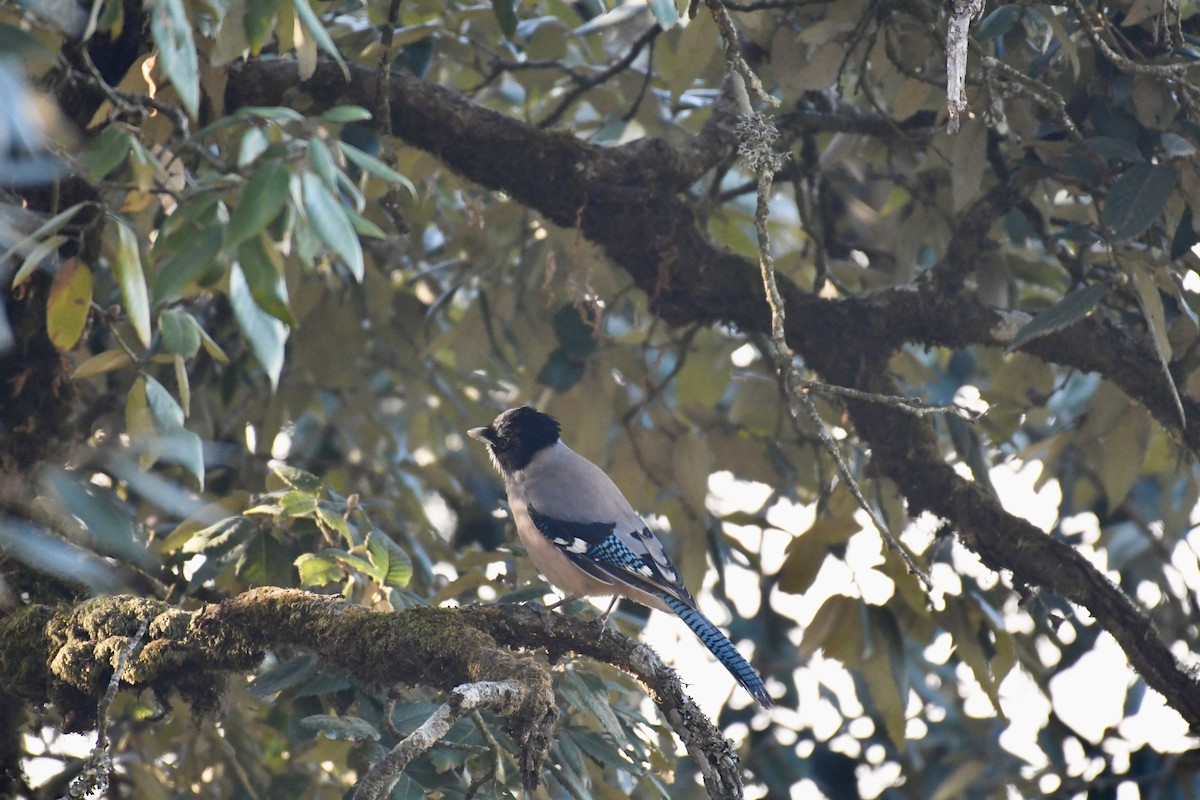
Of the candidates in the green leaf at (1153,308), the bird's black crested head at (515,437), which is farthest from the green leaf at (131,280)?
the bird's black crested head at (515,437)

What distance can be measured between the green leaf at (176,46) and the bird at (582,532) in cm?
242

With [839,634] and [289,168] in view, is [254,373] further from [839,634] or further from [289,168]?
[289,168]

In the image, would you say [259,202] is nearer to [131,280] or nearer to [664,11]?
[131,280]

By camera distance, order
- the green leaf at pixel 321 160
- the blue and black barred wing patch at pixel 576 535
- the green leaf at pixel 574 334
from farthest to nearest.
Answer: the green leaf at pixel 574 334
the blue and black barred wing patch at pixel 576 535
the green leaf at pixel 321 160

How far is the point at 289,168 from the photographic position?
6.28ft

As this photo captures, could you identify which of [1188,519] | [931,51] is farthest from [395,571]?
[1188,519]

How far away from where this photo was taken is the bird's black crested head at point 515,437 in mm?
5012

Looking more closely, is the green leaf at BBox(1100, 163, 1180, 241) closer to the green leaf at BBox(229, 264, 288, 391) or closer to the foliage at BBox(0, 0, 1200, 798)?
the foliage at BBox(0, 0, 1200, 798)

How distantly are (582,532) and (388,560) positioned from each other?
4.20ft

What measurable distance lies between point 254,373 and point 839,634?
8.48 ft

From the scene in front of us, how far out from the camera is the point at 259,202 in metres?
1.83

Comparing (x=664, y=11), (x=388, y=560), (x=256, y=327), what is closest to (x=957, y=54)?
(x=664, y=11)

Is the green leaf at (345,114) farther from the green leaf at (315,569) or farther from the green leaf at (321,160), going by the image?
the green leaf at (315,569)

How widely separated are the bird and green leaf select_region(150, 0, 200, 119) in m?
2.42
